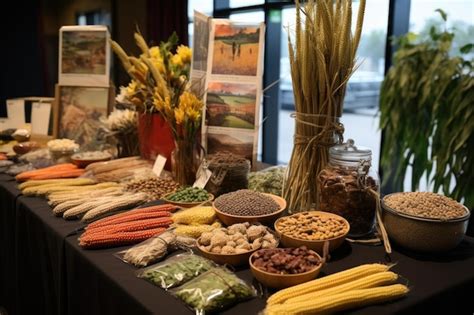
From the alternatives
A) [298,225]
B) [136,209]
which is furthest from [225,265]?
[136,209]

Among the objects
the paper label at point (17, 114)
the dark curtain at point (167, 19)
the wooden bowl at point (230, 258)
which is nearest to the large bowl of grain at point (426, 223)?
the wooden bowl at point (230, 258)

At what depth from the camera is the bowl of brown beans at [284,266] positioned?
0.97 meters

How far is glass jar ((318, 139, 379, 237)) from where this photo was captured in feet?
4.05

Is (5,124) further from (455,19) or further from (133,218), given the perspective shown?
(455,19)

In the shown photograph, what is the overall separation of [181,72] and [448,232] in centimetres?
134

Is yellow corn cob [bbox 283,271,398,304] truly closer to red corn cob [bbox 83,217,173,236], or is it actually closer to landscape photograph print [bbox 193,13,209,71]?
red corn cob [bbox 83,217,173,236]

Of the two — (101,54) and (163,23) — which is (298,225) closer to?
(101,54)

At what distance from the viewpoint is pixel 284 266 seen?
100 cm

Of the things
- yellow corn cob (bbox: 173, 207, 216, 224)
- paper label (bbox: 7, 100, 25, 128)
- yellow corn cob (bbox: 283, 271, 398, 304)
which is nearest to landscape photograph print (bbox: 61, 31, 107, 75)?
paper label (bbox: 7, 100, 25, 128)

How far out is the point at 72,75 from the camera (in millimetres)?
2506

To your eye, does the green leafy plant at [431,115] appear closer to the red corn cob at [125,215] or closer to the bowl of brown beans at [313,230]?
the bowl of brown beans at [313,230]

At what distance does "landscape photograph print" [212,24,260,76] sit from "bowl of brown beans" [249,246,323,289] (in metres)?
0.94

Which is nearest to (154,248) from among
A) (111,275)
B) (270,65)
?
(111,275)

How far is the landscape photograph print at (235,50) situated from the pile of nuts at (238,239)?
32.3 inches
